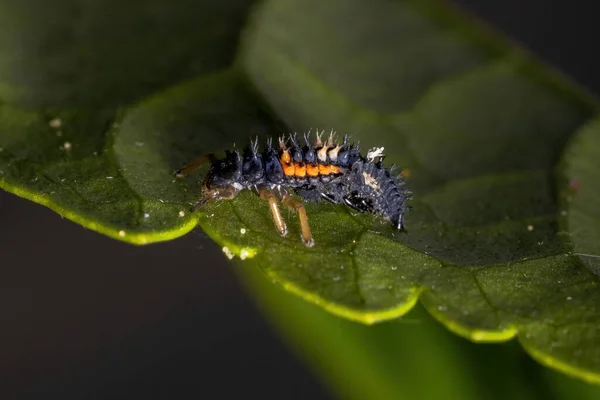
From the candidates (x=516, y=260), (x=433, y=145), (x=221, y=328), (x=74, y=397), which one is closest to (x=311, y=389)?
(x=221, y=328)

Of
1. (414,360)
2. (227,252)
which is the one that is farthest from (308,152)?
(414,360)

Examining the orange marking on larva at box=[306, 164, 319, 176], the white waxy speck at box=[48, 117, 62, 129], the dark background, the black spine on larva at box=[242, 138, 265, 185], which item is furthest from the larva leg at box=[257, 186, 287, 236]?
the dark background

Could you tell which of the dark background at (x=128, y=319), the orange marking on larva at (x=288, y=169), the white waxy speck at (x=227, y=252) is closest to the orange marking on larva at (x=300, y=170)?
the orange marking on larva at (x=288, y=169)

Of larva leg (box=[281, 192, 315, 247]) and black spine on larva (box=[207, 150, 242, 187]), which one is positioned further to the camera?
black spine on larva (box=[207, 150, 242, 187])

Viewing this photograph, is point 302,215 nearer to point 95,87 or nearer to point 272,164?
point 272,164

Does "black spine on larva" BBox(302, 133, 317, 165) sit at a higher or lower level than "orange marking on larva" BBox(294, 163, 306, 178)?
higher

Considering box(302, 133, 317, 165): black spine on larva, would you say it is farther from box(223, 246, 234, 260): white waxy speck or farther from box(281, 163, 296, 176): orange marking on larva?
box(223, 246, 234, 260): white waxy speck

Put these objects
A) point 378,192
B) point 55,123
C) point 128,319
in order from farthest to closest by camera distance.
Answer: point 128,319 < point 378,192 < point 55,123
